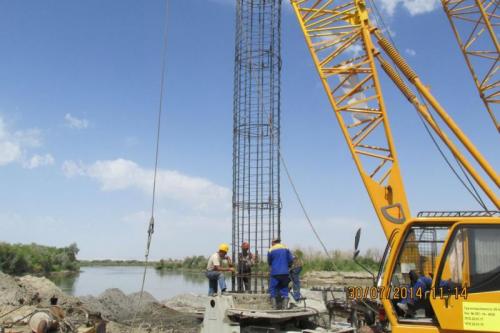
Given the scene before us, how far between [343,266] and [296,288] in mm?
21552

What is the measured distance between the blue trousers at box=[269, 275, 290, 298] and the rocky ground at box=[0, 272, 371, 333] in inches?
28.0

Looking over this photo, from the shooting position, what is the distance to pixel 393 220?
13.4m

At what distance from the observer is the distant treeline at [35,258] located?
3688 cm

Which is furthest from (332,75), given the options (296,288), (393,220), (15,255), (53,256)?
(53,256)

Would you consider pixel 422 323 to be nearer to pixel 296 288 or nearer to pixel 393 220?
pixel 296 288

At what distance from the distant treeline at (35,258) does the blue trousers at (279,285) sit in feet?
102

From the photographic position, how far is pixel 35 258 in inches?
1640

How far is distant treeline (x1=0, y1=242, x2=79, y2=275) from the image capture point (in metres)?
36.9

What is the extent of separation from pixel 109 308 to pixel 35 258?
30862mm

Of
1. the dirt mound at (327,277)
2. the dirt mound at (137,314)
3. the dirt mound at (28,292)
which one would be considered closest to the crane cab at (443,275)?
the dirt mound at (137,314)

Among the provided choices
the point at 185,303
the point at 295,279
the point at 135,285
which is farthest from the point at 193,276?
the point at 295,279

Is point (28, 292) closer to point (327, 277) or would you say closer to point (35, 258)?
point (327, 277)

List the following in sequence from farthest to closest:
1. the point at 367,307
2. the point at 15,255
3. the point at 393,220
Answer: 1. the point at 15,255
2. the point at 393,220
3. the point at 367,307

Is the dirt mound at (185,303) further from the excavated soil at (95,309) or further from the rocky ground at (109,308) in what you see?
the excavated soil at (95,309)
